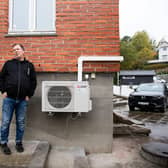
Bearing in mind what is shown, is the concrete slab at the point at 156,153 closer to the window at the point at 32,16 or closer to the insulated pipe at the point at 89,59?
the insulated pipe at the point at 89,59

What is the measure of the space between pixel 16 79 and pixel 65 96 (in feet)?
2.89

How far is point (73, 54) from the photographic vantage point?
369cm

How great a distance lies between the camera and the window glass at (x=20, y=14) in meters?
3.81

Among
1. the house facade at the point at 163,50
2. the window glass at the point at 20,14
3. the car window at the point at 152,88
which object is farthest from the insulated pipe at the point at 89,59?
the house facade at the point at 163,50

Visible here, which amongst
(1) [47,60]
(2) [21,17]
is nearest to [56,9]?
(2) [21,17]

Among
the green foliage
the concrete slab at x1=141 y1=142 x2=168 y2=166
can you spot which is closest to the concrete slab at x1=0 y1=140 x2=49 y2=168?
the concrete slab at x1=141 y1=142 x2=168 y2=166

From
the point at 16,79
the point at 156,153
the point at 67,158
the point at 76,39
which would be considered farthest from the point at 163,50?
the point at 16,79

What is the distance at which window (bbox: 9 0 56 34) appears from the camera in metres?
3.78

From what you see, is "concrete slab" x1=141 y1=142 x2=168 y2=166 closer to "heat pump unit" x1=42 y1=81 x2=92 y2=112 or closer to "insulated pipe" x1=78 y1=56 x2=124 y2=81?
"heat pump unit" x1=42 y1=81 x2=92 y2=112

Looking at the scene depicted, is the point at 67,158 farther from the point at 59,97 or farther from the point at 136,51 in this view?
the point at 136,51

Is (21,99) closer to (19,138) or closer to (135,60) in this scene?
(19,138)

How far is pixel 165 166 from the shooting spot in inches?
126

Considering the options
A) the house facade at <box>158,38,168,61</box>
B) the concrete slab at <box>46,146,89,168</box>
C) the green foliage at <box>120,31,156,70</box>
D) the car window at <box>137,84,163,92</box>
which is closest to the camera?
the concrete slab at <box>46,146,89,168</box>

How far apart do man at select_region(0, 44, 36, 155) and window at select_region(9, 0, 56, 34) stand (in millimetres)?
890
